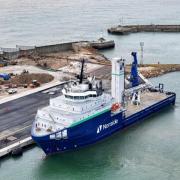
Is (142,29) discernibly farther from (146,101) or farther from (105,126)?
(105,126)

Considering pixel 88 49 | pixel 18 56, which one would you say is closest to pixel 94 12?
pixel 88 49

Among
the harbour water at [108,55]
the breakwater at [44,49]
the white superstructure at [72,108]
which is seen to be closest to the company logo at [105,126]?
the harbour water at [108,55]

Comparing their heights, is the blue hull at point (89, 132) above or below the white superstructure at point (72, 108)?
below

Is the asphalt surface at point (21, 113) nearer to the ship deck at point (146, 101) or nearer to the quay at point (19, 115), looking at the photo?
the quay at point (19, 115)

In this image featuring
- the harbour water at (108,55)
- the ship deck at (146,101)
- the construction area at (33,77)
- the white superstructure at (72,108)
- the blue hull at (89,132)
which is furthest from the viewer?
the ship deck at (146,101)

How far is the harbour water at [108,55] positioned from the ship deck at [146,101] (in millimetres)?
1623

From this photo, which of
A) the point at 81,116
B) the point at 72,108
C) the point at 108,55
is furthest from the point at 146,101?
the point at 108,55

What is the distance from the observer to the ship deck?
5164 centimetres

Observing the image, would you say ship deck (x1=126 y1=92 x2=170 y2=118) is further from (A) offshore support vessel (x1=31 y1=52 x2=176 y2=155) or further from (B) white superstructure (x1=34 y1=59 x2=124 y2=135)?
(B) white superstructure (x1=34 y1=59 x2=124 y2=135)

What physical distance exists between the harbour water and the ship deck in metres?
1.62

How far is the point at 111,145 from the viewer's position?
4575 cm

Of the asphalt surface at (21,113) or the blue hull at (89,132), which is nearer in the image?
the blue hull at (89,132)

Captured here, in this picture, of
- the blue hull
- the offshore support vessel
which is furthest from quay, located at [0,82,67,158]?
the blue hull

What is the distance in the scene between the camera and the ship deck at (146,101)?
169 feet
